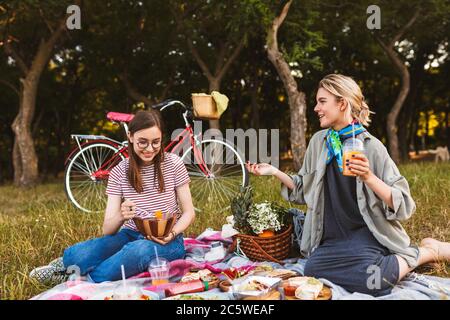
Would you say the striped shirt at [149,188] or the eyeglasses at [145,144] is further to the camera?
the striped shirt at [149,188]

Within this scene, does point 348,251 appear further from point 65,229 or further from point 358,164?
point 65,229

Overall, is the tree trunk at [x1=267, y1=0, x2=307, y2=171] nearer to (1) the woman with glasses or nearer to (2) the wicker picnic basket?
(2) the wicker picnic basket

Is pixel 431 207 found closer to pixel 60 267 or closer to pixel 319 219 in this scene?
pixel 319 219

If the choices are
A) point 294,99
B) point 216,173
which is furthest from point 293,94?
point 216,173

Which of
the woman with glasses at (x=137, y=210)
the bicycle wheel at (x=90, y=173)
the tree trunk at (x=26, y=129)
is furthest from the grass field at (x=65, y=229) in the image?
the tree trunk at (x=26, y=129)

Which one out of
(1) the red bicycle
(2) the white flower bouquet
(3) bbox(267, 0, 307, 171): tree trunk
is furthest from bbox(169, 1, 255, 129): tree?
(2) the white flower bouquet

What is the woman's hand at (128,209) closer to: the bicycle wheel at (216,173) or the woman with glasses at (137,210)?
the woman with glasses at (137,210)

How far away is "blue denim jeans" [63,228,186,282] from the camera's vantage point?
3064 mm

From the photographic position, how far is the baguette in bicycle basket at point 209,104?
470cm

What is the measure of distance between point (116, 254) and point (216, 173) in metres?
2.33

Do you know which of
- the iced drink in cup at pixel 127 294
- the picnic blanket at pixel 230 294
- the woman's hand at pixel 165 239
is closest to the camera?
the iced drink in cup at pixel 127 294

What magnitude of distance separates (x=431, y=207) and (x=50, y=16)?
824 centimetres

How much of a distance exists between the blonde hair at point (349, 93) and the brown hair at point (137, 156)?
1.13 metres

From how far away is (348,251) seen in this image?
292cm
